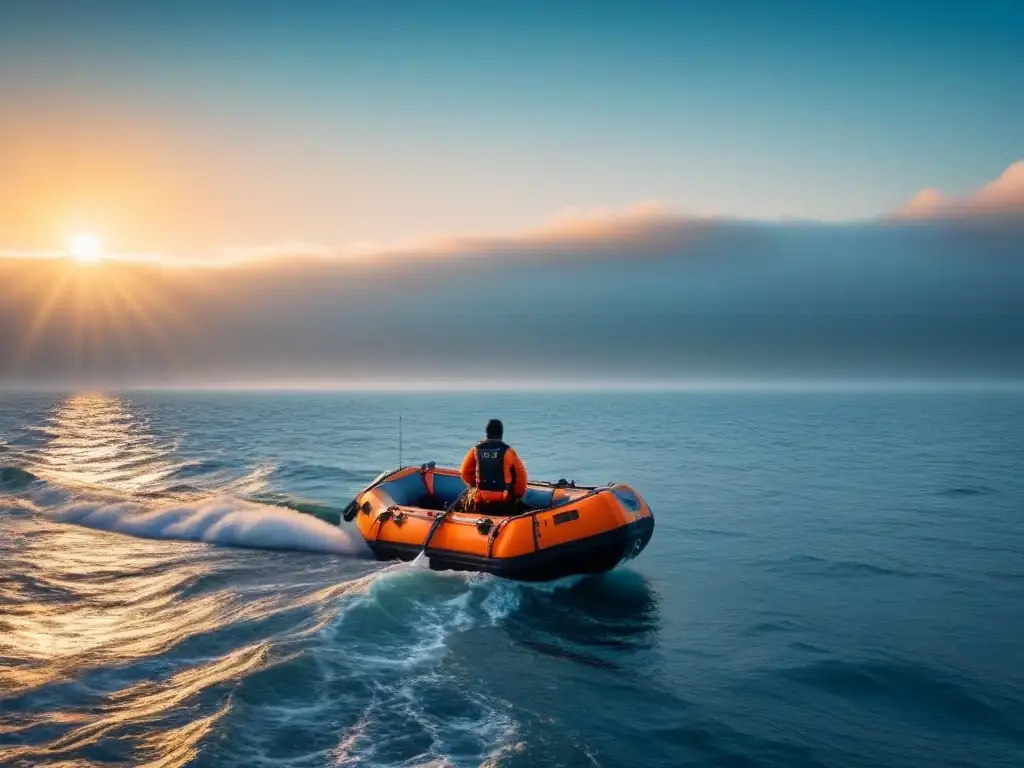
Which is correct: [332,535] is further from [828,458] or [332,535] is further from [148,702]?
[828,458]

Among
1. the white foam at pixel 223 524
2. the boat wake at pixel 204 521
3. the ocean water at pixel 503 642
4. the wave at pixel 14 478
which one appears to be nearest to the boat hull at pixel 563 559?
the ocean water at pixel 503 642

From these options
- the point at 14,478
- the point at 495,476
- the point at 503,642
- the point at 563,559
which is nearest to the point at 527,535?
the point at 563,559

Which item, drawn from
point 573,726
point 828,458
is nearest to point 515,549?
point 573,726

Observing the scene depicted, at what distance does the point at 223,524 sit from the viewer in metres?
12.7

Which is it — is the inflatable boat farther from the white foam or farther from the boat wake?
the white foam

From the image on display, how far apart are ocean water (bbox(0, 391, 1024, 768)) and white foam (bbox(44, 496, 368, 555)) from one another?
0.17ft

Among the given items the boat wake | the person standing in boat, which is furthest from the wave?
the person standing in boat

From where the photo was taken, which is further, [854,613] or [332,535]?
[332,535]

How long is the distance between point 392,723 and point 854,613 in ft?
21.1

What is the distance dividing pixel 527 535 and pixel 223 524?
267 inches

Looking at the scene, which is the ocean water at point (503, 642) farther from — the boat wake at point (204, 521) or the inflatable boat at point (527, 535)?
the inflatable boat at point (527, 535)

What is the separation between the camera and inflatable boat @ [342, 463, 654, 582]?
9.23 metres

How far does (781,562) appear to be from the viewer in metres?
11.3

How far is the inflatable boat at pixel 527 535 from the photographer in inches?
364
